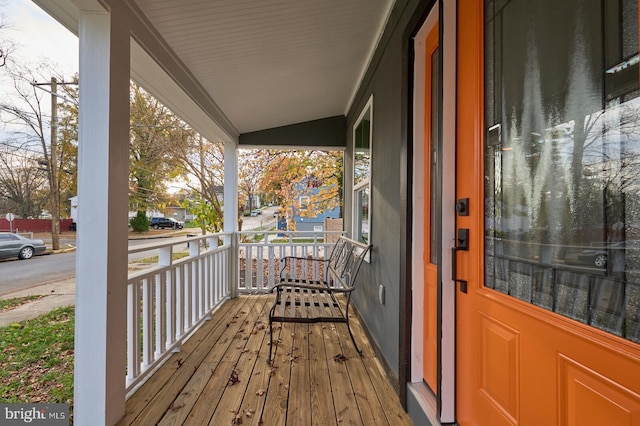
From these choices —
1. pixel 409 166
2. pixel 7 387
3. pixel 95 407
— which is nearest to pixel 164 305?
pixel 95 407

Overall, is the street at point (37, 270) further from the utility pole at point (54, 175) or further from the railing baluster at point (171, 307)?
the railing baluster at point (171, 307)

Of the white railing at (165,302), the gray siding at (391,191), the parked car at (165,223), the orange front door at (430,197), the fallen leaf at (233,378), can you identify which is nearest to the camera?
the orange front door at (430,197)

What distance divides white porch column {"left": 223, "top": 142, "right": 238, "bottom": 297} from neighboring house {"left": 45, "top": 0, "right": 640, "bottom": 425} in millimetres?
1307

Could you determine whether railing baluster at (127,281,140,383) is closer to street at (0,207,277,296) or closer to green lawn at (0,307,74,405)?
street at (0,207,277,296)

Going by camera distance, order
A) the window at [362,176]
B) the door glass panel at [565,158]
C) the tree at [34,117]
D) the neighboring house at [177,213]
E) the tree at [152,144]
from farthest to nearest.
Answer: the neighboring house at [177,213] → the tree at [152,144] → the window at [362,176] → the tree at [34,117] → the door glass panel at [565,158]

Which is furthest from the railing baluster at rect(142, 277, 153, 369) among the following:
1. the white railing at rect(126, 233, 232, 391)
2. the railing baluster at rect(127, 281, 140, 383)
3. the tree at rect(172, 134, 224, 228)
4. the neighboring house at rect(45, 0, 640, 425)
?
the tree at rect(172, 134, 224, 228)

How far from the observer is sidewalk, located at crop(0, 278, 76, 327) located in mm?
1495

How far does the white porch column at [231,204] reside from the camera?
4027 mm

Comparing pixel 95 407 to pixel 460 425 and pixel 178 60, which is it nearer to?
pixel 460 425

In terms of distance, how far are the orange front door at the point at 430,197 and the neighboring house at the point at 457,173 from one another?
12 millimetres

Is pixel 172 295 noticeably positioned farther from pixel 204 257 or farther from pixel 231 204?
pixel 231 204

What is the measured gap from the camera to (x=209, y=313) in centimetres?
323

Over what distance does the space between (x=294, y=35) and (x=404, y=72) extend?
960 mm

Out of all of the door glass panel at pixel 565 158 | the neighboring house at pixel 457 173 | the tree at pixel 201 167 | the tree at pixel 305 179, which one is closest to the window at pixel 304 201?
the tree at pixel 305 179
